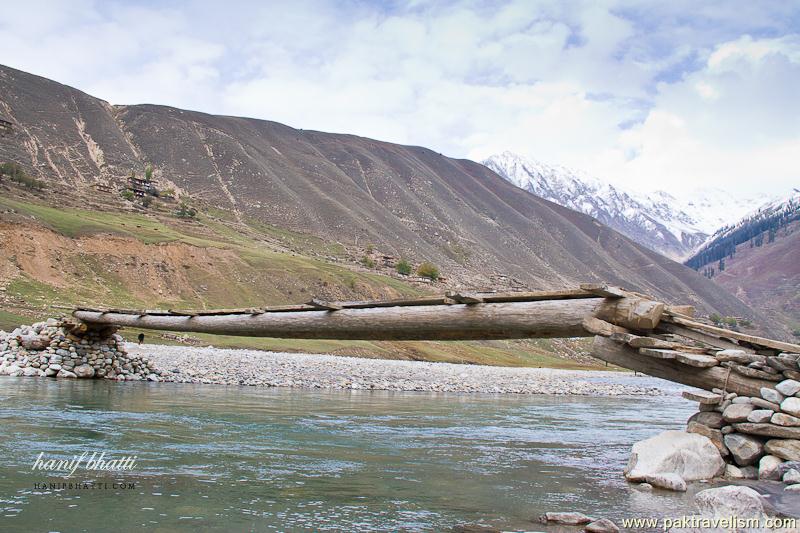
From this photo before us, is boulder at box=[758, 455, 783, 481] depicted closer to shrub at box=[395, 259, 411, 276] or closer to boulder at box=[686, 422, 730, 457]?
boulder at box=[686, 422, 730, 457]

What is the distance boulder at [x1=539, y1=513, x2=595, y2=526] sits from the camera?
6.48 meters

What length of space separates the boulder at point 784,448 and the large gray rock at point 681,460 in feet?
2.17

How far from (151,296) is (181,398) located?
44606 mm

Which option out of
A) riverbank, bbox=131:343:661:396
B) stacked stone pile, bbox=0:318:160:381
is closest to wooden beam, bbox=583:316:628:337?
riverbank, bbox=131:343:661:396

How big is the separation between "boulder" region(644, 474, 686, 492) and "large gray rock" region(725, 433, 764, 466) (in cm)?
139

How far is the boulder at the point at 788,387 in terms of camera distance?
8.86m

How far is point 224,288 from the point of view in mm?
66750

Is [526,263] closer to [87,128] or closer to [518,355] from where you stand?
[518,355]

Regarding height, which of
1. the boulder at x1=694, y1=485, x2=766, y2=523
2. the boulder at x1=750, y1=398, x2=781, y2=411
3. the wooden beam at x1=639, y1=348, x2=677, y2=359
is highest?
the wooden beam at x1=639, y1=348, x2=677, y2=359

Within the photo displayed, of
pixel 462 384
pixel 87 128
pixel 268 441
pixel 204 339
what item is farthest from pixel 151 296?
pixel 87 128

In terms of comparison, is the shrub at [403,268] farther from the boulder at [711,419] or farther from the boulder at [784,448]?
the boulder at [784,448]

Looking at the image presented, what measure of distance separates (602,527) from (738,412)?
4.16 metres

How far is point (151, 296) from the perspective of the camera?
59.4m

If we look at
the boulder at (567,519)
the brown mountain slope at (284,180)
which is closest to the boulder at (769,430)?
the boulder at (567,519)
